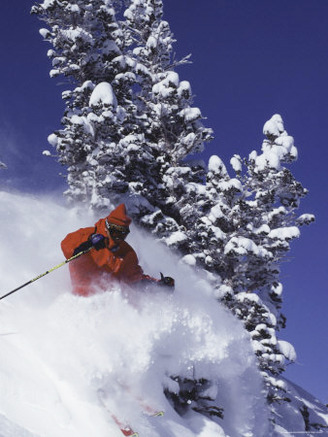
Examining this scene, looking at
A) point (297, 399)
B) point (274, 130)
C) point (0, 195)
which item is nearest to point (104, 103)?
point (0, 195)

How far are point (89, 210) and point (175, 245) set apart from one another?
3275 millimetres

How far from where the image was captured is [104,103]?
46.9 ft

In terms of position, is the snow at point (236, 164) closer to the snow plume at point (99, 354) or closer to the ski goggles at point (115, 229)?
the snow plume at point (99, 354)

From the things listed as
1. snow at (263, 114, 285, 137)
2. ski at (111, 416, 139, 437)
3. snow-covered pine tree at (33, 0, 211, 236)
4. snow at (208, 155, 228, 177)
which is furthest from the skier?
snow at (263, 114, 285, 137)

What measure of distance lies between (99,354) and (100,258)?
1.94m

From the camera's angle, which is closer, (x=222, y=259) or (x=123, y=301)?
(x=123, y=301)

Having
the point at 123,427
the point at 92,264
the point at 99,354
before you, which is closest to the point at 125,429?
the point at 123,427

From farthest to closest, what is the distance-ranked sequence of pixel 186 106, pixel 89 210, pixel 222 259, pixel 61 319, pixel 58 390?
pixel 186 106 < pixel 222 259 < pixel 89 210 < pixel 61 319 < pixel 58 390

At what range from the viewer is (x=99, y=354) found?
6781 mm

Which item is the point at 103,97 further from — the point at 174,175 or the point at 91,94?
the point at 174,175

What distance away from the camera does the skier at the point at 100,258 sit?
784cm

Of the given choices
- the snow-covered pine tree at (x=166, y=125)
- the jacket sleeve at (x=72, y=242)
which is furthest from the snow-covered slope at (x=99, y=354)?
the snow-covered pine tree at (x=166, y=125)

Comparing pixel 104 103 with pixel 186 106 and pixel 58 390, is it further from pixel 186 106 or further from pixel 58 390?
pixel 58 390

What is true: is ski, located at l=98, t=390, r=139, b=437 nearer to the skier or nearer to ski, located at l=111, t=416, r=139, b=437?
ski, located at l=111, t=416, r=139, b=437
